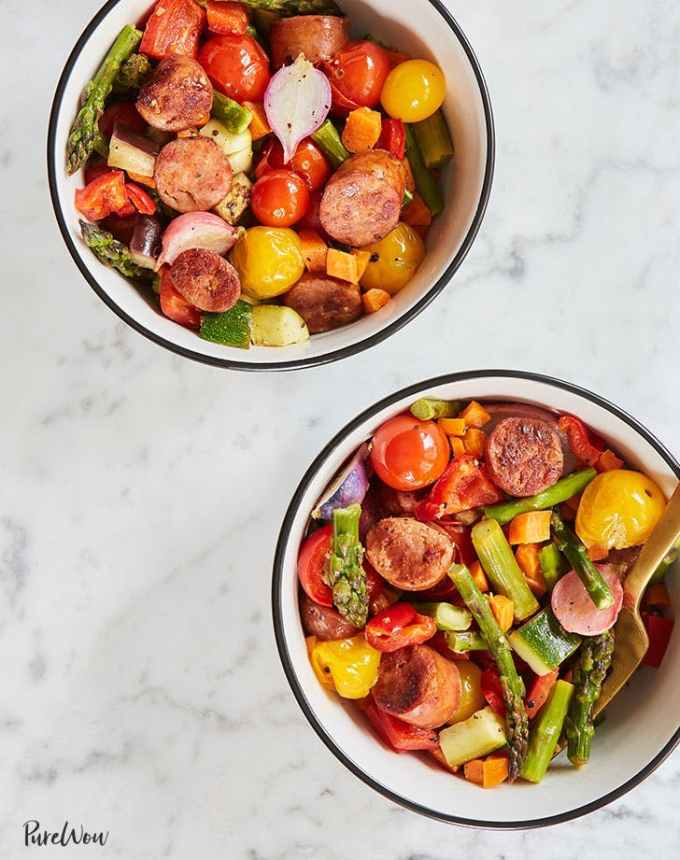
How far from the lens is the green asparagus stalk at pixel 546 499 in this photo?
1.84 m

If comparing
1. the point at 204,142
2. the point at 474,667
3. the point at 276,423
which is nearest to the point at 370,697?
the point at 474,667

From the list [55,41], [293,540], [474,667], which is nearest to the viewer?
[293,540]

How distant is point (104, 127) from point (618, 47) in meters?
1.15

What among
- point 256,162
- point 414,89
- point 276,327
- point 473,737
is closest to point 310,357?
point 276,327

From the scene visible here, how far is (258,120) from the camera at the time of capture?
187 centimetres

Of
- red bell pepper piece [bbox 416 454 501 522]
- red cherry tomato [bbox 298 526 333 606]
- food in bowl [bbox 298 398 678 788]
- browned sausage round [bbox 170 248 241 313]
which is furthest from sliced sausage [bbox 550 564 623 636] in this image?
browned sausage round [bbox 170 248 241 313]

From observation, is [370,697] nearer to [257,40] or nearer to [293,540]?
[293,540]

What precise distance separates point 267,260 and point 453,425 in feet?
1.59

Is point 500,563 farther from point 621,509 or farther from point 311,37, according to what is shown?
point 311,37

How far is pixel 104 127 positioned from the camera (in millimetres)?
1852

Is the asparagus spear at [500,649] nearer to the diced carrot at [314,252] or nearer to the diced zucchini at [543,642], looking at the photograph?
the diced zucchini at [543,642]

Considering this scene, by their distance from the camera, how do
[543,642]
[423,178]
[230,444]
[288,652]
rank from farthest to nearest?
1. [230,444]
2. [423,178]
3. [543,642]
4. [288,652]

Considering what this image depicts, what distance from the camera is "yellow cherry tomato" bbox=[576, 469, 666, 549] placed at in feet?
5.78

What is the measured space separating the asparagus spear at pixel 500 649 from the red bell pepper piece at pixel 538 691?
0.04m
